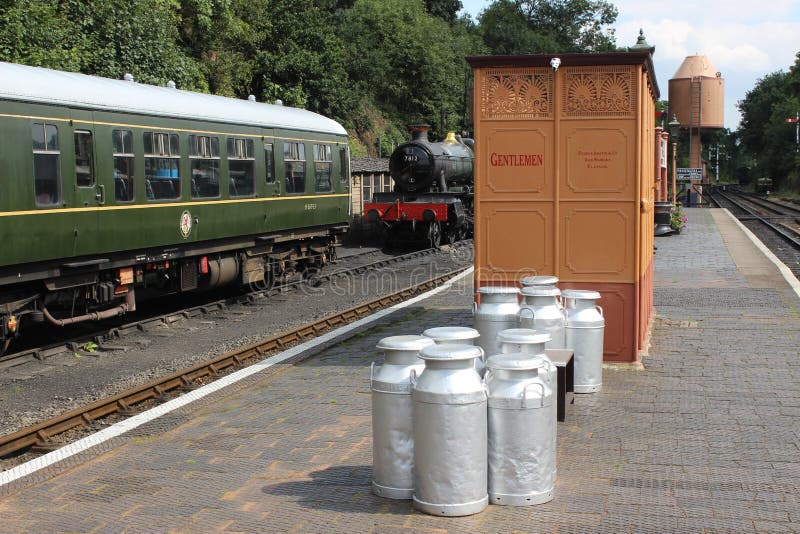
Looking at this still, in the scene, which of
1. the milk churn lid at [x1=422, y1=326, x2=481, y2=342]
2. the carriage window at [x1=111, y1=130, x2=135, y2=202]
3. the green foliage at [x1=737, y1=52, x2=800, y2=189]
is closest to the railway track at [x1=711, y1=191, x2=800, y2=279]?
the carriage window at [x1=111, y1=130, x2=135, y2=202]

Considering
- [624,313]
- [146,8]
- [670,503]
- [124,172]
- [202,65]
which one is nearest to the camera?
[670,503]

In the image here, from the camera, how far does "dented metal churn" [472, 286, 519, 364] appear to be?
8.03 meters

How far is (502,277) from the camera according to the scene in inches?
385

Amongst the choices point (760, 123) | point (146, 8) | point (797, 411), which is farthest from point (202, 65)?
point (760, 123)

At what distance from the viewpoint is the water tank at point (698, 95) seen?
185ft

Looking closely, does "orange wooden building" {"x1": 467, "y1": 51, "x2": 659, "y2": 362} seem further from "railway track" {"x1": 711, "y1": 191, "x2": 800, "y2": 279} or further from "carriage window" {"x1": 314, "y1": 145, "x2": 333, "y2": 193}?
"railway track" {"x1": 711, "y1": 191, "x2": 800, "y2": 279}

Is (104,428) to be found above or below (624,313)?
below

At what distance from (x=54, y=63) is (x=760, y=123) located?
111902 millimetres

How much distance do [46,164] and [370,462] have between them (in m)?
6.42

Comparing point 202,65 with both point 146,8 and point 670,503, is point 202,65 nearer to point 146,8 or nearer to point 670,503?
point 146,8

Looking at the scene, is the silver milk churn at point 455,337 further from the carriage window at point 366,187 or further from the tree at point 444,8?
the tree at point 444,8

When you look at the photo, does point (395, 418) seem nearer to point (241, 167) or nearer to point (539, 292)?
point (539, 292)

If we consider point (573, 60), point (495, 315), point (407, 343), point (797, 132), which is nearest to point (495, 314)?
point (495, 315)

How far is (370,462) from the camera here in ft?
20.8
